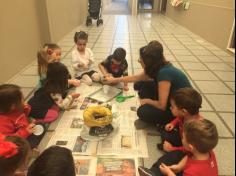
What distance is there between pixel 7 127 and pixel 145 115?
846mm

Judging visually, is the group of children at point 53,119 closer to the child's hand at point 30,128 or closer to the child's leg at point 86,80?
the child's hand at point 30,128

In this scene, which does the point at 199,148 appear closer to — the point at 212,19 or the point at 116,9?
the point at 212,19

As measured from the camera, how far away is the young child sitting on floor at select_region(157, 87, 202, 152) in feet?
4.19

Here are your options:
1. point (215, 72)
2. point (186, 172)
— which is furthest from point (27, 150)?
point (215, 72)

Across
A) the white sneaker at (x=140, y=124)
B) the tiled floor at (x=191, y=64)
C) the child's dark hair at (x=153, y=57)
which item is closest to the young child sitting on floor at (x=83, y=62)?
the tiled floor at (x=191, y=64)

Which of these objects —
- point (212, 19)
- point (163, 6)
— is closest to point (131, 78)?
point (212, 19)

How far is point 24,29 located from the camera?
2689 mm

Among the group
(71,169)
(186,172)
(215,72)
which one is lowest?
(215,72)

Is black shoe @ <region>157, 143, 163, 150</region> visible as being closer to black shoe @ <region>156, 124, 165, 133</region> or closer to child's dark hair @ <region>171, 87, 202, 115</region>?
black shoe @ <region>156, 124, 165, 133</region>

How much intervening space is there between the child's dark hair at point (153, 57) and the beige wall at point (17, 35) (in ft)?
4.66

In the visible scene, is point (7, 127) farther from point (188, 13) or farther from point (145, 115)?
point (188, 13)

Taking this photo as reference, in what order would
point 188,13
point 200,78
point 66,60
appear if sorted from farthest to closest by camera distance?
point 188,13 → point 66,60 → point 200,78

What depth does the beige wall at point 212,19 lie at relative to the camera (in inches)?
142

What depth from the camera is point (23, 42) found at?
2.67m
